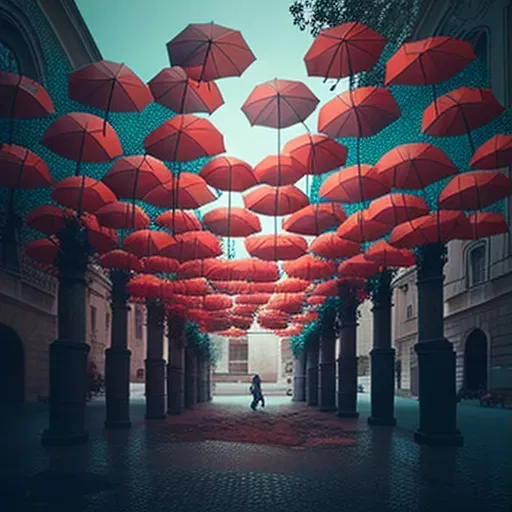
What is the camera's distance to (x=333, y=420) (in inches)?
837

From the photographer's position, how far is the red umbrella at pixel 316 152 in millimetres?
11516

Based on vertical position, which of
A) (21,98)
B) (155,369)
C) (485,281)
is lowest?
(155,369)

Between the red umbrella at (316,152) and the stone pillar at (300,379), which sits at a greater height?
the red umbrella at (316,152)

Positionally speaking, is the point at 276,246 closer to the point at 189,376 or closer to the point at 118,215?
the point at 118,215

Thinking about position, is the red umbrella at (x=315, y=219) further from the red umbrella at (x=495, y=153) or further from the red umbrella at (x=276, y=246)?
the red umbrella at (x=495, y=153)

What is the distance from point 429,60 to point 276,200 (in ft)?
16.4

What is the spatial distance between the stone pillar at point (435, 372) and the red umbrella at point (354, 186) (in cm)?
224

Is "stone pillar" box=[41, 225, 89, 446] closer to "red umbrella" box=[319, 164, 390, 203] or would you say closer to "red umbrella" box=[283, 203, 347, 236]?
"red umbrella" box=[283, 203, 347, 236]

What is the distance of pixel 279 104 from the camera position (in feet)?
34.6

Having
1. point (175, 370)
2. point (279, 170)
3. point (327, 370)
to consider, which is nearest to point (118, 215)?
point (279, 170)

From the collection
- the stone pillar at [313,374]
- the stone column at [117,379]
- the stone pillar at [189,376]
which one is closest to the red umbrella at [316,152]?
the stone column at [117,379]

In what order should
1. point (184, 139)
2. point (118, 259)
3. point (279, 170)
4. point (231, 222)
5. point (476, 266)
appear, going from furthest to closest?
point (476, 266)
point (118, 259)
point (231, 222)
point (279, 170)
point (184, 139)

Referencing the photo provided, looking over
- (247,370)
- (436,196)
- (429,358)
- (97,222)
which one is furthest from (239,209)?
(247,370)

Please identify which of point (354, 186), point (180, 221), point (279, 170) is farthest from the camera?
point (180, 221)
